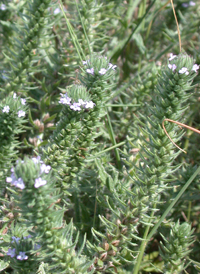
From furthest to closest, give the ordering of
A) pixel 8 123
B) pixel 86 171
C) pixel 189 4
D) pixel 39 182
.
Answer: pixel 189 4 → pixel 86 171 → pixel 8 123 → pixel 39 182

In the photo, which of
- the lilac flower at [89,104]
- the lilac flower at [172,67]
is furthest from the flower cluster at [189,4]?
the lilac flower at [89,104]

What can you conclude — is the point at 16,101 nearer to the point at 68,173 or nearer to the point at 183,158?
the point at 68,173

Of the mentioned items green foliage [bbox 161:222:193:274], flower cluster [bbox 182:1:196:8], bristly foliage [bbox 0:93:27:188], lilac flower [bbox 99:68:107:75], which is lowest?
green foliage [bbox 161:222:193:274]

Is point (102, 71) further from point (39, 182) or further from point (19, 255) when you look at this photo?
point (19, 255)

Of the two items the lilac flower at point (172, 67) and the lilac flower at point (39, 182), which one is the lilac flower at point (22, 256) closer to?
the lilac flower at point (39, 182)

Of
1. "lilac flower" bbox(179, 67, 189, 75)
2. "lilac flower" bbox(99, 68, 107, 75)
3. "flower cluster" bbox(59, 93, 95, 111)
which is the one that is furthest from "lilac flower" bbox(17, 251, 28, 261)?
"lilac flower" bbox(179, 67, 189, 75)

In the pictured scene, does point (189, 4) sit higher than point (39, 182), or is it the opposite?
point (39, 182)

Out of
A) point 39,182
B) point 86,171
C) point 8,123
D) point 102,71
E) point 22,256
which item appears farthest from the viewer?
point 86,171

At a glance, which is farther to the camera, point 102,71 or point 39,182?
point 102,71

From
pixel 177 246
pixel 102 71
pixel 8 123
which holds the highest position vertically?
pixel 102 71

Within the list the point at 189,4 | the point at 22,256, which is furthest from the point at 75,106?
the point at 189,4

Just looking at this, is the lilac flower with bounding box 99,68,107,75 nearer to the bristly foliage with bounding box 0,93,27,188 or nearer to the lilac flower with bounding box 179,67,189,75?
the lilac flower with bounding box 179,67,189,75
